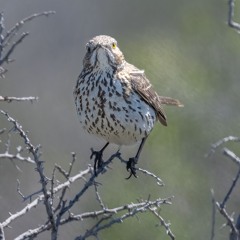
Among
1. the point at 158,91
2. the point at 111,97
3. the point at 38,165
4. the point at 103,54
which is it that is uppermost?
the point at 158,91

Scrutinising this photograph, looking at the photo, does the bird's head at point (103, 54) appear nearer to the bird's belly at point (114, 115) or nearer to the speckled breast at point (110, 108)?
the speckled breast at point (110, 108)

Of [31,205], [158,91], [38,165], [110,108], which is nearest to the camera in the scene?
[38,165]

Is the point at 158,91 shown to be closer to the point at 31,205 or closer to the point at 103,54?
the point at 103,54

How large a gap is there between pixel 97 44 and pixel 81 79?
0.76 ft

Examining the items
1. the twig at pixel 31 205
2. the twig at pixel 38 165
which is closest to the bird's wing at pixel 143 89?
the twig at pixel 31 205

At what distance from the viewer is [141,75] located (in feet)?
22.6

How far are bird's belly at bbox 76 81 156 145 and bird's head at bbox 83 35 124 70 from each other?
0.70 feet

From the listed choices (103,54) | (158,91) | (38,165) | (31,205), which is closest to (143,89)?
(103,54)

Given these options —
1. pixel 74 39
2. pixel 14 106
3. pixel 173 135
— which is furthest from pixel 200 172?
pixel 74 39

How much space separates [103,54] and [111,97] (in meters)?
0.31

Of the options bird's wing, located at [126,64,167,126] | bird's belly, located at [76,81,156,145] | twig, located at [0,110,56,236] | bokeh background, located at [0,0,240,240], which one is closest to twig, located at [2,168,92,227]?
twig, located at [0,110,56,236]

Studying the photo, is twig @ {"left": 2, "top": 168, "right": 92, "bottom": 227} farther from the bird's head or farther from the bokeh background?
the bokeh background

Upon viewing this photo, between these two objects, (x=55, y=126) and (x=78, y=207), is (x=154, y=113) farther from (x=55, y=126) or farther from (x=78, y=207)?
(x=55, y=126)

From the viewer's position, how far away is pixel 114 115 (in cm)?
643
